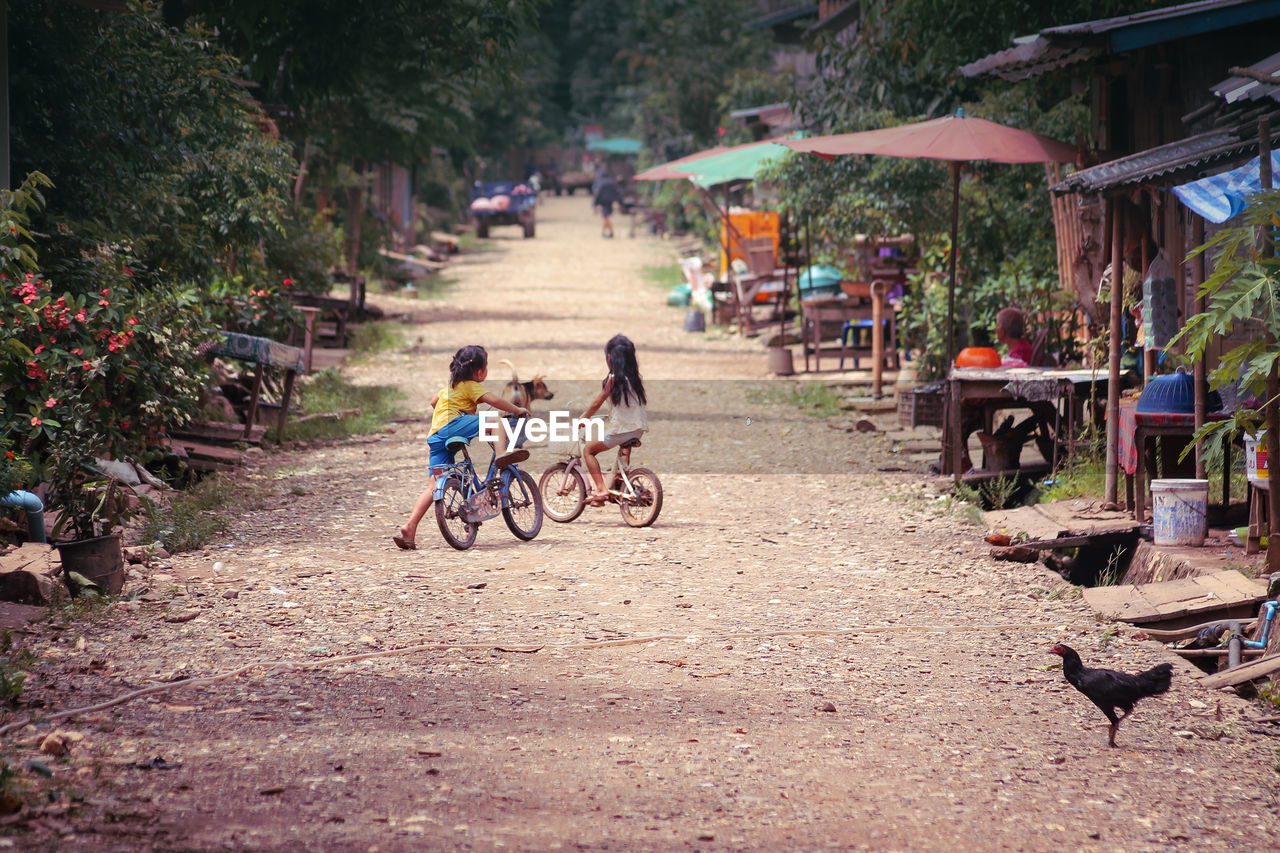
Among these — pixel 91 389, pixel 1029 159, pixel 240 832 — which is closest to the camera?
pixel 240 832

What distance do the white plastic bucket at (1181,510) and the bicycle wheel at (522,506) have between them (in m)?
3.81

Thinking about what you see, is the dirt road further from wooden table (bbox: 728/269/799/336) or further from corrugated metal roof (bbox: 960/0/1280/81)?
wooden table (bbox: 728/269/799/336)

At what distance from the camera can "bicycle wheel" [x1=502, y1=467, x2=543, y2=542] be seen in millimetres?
8695

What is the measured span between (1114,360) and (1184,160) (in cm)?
131

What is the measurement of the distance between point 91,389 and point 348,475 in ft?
9.40

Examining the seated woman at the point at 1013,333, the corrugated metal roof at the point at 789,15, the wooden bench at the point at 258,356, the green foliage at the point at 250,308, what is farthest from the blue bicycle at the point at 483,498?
the corrugated metal roof at the point at 789,15

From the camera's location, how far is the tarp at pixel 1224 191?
7.11 meters

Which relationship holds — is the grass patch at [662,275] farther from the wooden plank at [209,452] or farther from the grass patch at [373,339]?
the wooden plank at [209,452]

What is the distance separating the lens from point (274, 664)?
19.7 ft

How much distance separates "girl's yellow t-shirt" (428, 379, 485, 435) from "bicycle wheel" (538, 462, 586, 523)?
96 cm

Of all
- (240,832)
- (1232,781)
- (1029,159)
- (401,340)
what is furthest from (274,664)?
(401,340)

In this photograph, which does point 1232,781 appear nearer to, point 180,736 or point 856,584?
point 856,584

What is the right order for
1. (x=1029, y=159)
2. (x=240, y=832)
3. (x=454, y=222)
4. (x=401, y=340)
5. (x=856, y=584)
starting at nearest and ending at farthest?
(x=240, y=832), (x=856, y=584), (x=1029, y=159), (x=401, y=340), (x=454, y=222)

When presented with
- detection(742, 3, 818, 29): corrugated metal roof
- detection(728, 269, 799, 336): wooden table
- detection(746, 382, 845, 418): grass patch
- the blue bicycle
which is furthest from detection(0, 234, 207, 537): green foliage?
detection(742, 3, 818, 29): corrugated metal roof
